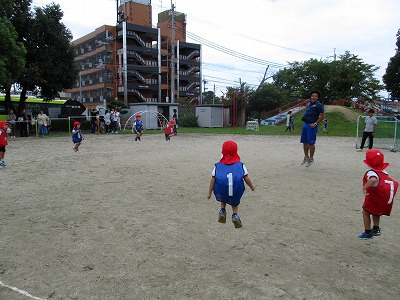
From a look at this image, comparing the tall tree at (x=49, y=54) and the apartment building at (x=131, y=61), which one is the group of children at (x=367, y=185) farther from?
the apartment building at (x=131, y=61)

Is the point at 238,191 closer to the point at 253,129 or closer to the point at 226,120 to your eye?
the point at 253,129

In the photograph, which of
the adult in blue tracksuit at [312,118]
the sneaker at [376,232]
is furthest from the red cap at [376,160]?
the adult in blue tracksuit at [312,118]

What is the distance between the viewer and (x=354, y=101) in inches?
1521

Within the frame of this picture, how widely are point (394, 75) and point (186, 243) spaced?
158 feet

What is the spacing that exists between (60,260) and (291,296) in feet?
7.99

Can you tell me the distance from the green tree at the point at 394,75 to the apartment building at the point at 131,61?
1201 inches

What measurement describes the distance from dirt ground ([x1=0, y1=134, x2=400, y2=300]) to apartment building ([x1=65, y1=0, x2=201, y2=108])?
159 feet

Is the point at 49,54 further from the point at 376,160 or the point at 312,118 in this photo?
the point at 376,160

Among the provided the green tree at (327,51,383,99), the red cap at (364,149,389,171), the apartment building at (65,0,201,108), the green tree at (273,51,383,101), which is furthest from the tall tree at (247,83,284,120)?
the red cap at (364,149,389,171)

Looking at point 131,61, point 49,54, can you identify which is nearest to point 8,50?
point 49,54

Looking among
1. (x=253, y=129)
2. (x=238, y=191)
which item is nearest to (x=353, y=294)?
(x=238, y=191)

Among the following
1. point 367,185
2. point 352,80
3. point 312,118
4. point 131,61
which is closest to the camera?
point 367,185

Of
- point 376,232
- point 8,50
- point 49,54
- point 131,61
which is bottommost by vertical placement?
point 376,232

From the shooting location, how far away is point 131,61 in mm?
58062
